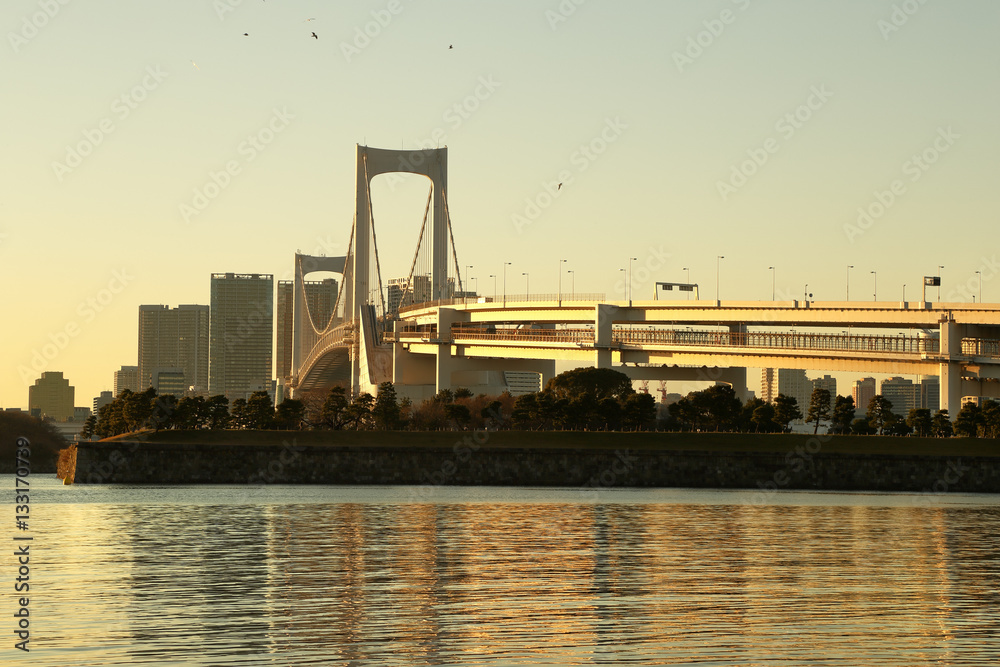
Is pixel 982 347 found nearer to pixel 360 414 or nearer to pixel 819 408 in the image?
pixel 819 408

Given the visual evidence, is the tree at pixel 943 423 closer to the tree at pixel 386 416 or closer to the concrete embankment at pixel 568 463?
the concrete embankment at pixel 568 463

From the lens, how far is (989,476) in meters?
61.9

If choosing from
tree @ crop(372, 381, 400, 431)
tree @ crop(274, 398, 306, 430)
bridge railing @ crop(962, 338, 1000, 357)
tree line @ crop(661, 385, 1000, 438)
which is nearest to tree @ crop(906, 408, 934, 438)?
tree line @ crop(661, 385, 1000, 438)

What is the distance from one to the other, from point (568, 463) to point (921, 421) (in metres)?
19.7

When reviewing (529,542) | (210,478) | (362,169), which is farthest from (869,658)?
(362,169)

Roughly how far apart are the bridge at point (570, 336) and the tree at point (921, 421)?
94.9 inches

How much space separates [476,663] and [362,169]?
4249 inches

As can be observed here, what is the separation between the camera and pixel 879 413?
72.9 meters

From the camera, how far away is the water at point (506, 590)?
50.8ft

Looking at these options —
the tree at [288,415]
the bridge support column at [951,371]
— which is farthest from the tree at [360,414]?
the bridge support column at [951,371]

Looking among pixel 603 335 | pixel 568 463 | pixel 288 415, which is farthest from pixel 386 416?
pixel 568 463

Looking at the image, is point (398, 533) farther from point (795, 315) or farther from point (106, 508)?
point (795, 315)

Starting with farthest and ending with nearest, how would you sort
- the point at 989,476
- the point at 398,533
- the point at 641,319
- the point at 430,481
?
1. the point at 641,319
2. the point at 430,481
3. the point at 989,476
4. the point at 398,533

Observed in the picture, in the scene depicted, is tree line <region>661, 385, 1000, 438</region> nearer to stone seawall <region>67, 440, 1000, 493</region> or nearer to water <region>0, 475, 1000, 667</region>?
A: stone seawall <region>67, 440, 1000, 493</region>
